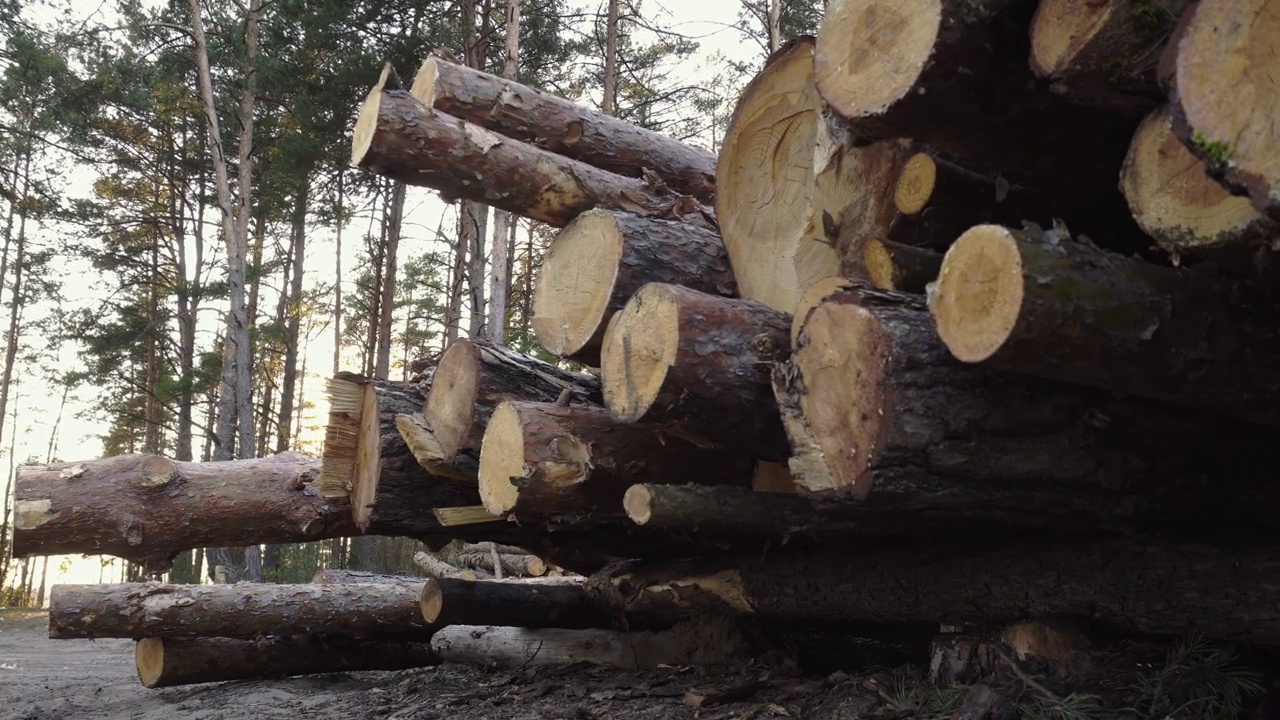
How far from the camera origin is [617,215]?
142 inches

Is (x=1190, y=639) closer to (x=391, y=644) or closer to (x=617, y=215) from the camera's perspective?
(x=617, y=215)

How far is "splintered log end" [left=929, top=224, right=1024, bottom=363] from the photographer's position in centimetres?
195

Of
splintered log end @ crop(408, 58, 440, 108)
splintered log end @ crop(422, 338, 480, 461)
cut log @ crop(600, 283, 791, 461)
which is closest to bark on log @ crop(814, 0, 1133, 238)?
cut log @ crop(600, 283, 791, 461)

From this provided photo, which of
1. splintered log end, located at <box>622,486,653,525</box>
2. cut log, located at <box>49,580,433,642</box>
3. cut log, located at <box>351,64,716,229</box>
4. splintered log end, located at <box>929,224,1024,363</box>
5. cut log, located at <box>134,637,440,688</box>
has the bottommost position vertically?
cut log, located at <box>134,637,440,688</box>

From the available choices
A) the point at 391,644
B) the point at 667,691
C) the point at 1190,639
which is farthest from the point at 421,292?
the point at 1190,639

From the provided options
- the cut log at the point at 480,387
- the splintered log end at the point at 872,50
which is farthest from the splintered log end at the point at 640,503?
the splintered log end at the point at 872,50

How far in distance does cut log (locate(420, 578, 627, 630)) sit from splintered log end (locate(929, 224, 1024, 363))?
357 cm

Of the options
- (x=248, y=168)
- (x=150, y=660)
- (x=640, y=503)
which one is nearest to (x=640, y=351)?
(x=640, y=503)

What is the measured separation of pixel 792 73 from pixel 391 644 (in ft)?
14.4

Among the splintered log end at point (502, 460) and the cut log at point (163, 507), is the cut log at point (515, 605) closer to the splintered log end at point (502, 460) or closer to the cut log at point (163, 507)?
the cut log at point (163, 507)

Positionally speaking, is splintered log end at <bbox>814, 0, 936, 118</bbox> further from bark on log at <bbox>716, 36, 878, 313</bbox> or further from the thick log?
the thick log

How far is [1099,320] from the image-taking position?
198 cm

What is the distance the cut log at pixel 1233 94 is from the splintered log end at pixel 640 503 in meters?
1.79

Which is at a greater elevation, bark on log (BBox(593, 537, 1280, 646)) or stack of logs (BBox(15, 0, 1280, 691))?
stack of logs (BBox(15, 0, 1280, 691))
